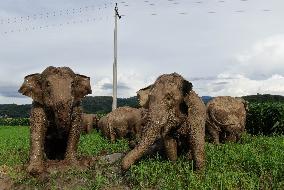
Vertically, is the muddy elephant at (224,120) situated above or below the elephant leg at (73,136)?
below

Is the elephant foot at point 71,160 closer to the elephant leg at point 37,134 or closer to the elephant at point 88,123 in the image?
the elephant leg at point 37,134

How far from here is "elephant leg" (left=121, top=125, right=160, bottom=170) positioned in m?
10.8

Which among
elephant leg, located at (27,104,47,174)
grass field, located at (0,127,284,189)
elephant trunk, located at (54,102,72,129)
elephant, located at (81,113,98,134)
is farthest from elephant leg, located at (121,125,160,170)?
elephant, located at (81,113,98,134)

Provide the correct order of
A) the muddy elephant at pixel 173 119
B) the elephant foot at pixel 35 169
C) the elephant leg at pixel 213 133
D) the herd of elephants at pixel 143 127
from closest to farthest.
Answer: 1. the muddy elephant at pixel 173 119
2. the herd of elephants at pixel 143 127
3. the elephant foot at pixel 35 169
4. the elephant leg at pixel 213 133

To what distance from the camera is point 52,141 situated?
12.9 meters

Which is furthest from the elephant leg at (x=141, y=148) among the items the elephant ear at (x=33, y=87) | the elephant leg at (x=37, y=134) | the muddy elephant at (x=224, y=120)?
the muddy elephant at (x=224, y=120)

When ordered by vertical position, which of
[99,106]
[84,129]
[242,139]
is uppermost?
[242,139]

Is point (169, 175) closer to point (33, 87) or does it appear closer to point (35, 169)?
point (35, 169)

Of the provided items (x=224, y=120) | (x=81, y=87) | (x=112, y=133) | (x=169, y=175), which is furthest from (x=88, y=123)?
(x=169, y=175)

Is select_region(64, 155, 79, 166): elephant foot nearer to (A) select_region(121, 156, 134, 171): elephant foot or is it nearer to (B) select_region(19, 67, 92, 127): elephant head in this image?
(B) select_region(19, 67, 92, 127): elephant head

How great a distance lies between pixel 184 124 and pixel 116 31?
31.0 meters

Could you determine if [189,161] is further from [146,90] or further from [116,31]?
[116,31]

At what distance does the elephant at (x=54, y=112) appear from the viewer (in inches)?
459

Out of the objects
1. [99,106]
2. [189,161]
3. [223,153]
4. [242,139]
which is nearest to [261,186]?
[189,161]
